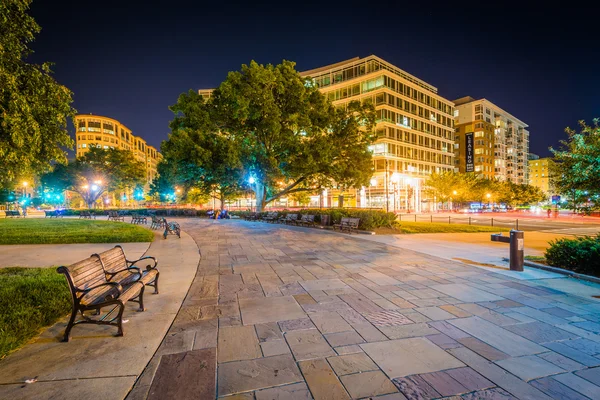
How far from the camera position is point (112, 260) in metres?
5.19

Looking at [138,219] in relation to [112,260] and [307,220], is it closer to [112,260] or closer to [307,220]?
[307,220]

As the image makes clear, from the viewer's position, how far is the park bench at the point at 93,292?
3787 mm

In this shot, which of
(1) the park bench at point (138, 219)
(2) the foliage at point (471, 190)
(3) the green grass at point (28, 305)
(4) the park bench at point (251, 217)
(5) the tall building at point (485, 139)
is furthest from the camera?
(5) the tall building at point (485, 139)

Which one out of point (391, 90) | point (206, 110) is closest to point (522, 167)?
point (391, 90)

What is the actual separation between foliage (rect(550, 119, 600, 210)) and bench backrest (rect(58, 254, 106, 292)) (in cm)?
1129

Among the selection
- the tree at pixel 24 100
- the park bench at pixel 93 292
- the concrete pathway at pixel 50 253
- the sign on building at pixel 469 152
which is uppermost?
the sign on building at pixel 469 152

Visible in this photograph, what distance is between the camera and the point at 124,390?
2.78m

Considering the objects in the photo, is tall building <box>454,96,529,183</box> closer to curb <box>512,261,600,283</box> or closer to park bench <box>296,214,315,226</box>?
park bench <box>296,214,315,226</box>

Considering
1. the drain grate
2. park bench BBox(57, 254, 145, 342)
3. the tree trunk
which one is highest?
the tree trunk

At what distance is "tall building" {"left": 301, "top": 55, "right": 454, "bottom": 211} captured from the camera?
2016 inches

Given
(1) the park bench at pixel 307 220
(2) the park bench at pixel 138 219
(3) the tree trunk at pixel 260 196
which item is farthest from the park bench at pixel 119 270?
(3) the tree trunk at pixel 260 196

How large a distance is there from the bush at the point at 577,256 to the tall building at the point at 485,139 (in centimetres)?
7263

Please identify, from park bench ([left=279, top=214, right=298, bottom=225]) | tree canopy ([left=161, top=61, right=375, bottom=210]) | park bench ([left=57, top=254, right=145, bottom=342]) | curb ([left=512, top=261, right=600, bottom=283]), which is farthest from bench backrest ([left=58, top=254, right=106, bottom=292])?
park bench ([left=279, top=214, right=298, bottom=225])

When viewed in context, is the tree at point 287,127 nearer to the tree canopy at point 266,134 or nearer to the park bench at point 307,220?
the tree canopy at point 266,134
